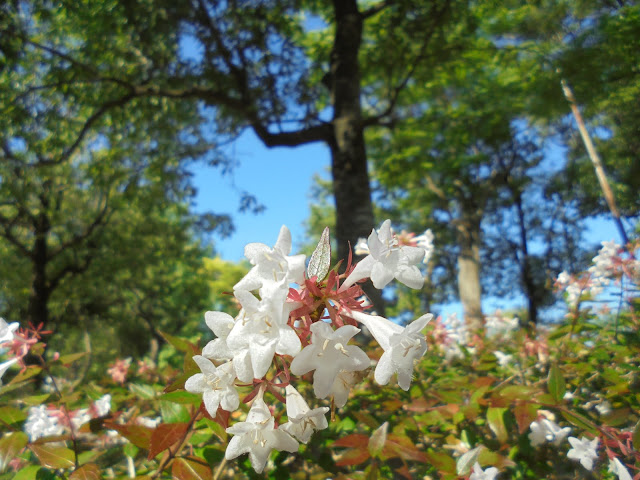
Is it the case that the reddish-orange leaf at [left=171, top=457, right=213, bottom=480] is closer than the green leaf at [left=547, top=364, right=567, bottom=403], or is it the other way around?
the reddish-orange leaf at [left=171, top=457, right=213, bottom=480]

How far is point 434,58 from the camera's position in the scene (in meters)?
6.62

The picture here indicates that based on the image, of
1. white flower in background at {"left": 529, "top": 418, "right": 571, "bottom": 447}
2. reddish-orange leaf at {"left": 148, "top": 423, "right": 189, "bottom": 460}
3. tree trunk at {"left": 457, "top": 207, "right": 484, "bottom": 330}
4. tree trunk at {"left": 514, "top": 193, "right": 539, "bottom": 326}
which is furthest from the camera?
tree trunk at {"left": 514, "top": 193, "right": 539, "bottom": 326}

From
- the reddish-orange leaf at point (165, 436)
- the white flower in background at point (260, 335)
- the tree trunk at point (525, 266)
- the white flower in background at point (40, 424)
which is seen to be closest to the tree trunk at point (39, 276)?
the white flower in background at point (40, 424)

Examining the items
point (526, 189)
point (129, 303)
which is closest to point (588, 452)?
point (526, 189)

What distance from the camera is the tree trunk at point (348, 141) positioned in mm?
4613

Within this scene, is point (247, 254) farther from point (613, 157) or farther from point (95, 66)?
point (95, 66)

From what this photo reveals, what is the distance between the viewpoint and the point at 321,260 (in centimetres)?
82

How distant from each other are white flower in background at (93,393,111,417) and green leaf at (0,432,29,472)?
0.56 meters

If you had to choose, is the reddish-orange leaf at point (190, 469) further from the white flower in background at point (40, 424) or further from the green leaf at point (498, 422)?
the white flower in background at point (40, 424)

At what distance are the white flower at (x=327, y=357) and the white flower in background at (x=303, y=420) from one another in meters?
0.09

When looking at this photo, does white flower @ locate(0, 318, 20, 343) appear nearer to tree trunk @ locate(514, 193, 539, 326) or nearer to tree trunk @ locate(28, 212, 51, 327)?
tree trunk @ locate(28, 212, 51, 327)

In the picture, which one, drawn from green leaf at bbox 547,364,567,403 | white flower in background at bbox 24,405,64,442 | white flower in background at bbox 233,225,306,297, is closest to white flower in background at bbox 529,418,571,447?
green leaf at bbox 547,364,567,403

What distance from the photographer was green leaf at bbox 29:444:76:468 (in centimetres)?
106

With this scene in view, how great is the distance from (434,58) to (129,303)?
14568mm
